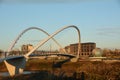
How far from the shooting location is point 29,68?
301 ft

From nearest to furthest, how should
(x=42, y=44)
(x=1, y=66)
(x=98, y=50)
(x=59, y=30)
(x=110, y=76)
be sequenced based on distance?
(x=110, y=76) < (x=42, y=44) < (x=59, y=30) < (x=1, y=66) < (x=98, y=50)

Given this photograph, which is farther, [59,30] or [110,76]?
[59,30]

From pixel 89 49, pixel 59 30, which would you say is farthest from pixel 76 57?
pixel 89 49

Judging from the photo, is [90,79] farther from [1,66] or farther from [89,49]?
[89,49]

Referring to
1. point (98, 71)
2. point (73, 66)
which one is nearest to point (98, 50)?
point (73, 66)

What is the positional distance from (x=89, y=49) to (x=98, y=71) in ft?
491

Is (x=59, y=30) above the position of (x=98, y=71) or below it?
above

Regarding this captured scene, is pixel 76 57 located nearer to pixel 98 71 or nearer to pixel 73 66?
pixel 73 66

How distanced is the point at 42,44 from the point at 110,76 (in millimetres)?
56888

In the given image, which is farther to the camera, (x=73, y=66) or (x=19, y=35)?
(x=73, y=66)

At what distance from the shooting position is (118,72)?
17.3m

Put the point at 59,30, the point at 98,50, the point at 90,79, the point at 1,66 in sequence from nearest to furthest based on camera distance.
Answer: the point at 90,79 → the point at 59,30 → the point at 1,66 → the point at 98,50

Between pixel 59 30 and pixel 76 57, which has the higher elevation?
pixel 59 30

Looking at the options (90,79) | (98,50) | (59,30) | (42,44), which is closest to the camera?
(90,79)
